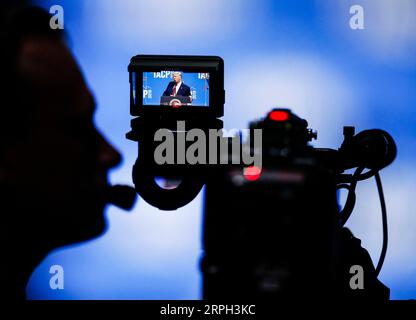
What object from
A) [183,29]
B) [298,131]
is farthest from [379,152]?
[183,29]

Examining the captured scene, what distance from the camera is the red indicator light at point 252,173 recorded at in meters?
0.57

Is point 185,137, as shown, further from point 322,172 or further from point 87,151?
point 322,172

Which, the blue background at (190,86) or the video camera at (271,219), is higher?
the blue background at (190,86)

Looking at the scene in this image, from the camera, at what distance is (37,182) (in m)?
0.65

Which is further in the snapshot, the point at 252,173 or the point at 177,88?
the point at 177,88

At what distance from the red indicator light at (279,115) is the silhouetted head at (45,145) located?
25 cm

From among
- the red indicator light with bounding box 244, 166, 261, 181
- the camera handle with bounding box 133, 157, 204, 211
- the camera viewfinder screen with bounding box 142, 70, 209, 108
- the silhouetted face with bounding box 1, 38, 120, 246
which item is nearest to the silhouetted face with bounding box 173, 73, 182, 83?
the camera viewfinder screen with bounding box 142, 70, 209, 108

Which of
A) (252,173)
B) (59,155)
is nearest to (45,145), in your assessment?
(59,155)

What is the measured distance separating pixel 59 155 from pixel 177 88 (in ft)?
1.22

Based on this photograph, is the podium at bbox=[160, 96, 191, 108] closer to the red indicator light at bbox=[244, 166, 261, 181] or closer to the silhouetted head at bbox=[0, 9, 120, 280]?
the silhouetted head at bbox=[0, 9, 120, 280]

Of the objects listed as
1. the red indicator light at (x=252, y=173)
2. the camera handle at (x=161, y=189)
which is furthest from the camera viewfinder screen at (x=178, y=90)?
the red indicator light at (x=252, y=173)

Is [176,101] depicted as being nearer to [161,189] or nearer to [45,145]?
[161,189]

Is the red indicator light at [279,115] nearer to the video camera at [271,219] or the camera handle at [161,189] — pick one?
the video camera at [271,219]

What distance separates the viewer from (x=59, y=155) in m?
0.66
